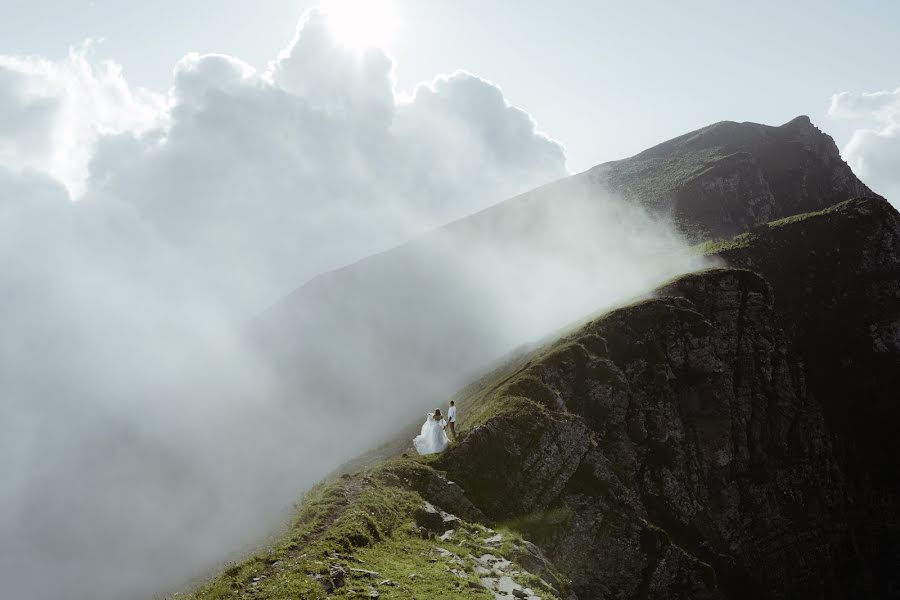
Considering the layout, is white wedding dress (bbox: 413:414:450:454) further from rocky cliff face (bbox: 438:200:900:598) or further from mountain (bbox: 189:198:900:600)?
rocky cliff face (bbox: 438:200:900:598)

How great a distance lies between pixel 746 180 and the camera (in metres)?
128

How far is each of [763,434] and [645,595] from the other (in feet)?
105

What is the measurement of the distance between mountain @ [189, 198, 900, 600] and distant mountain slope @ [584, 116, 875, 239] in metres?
33.0

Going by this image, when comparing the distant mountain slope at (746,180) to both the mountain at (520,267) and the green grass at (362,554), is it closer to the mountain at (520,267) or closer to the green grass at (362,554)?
the mountain at (520,267)

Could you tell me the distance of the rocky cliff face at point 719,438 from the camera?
129ft

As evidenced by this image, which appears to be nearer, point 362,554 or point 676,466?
point 362,554

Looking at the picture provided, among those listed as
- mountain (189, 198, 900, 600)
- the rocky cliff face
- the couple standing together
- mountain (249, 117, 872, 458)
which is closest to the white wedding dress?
the couple standing together

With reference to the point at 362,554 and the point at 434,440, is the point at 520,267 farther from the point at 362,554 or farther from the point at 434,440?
the point at 362,554

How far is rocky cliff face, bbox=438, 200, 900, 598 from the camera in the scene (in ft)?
129

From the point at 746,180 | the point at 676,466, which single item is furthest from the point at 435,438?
the point at 746,180

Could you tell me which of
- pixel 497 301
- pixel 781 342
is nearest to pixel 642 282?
pixel 781 342

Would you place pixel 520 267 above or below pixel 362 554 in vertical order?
above

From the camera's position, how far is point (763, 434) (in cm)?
6022

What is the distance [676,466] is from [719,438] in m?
9.01
